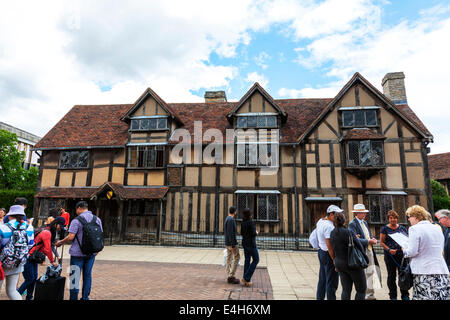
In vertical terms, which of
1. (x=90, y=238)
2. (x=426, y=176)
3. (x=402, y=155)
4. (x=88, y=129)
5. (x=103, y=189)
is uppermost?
(x=88, y=129)

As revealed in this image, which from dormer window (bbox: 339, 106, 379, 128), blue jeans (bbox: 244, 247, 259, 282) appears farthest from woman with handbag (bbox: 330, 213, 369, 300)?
dormer window (bbox: 339, 106, 379, 128)

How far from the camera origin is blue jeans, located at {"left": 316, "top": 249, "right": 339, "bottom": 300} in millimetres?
4535

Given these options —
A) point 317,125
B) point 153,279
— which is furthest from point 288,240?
point 153,279

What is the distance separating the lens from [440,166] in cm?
2727

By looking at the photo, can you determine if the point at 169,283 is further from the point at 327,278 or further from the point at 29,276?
the point at 327,278

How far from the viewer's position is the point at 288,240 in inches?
543

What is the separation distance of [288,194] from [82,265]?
12021mm

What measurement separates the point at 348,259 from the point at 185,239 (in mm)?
11057

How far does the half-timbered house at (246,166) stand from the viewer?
14336 millimetres

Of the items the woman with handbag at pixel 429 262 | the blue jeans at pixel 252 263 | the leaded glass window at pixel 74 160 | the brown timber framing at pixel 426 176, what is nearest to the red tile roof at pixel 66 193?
the leaded glass window at pixel 74 160

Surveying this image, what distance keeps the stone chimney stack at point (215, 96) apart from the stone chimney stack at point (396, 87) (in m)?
12.1

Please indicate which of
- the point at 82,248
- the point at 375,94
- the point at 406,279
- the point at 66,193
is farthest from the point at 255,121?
the point at 82,248

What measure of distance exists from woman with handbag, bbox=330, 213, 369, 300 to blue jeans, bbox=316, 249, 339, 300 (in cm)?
45

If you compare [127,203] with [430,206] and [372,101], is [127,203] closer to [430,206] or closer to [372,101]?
[372,101]
